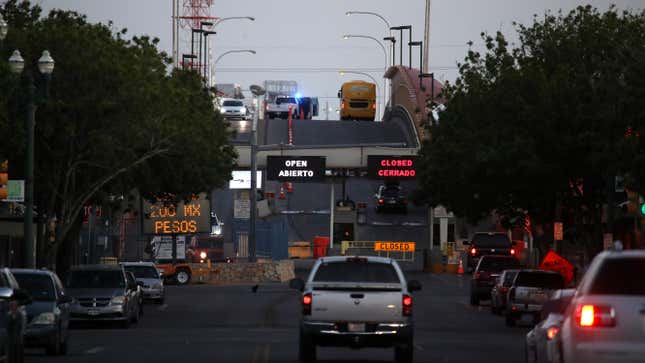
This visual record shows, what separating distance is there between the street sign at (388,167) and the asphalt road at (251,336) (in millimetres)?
25087

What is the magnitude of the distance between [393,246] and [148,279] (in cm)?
3664

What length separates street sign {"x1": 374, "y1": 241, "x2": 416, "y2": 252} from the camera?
83.6 m

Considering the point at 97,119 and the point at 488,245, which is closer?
the point at 97,119

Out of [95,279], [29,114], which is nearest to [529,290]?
[95,279]

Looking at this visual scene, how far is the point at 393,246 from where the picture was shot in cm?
8438

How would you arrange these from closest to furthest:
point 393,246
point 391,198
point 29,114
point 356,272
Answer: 1. point 356,272
2. point 29,114
3. point 393,246
4. point 391,198

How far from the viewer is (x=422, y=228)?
333 ft

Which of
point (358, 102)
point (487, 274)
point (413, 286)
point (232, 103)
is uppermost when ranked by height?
point (358, 102)

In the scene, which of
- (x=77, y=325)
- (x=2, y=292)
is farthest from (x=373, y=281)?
(x=77, y=325)

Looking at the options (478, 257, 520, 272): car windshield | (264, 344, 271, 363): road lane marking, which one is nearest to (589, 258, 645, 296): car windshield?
(264, 344, 271, 363): road lane marking

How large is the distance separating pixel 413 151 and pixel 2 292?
67428 millimetres

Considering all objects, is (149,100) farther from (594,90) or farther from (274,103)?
(274,103)

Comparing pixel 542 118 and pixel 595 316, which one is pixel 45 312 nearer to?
pixel 595 316

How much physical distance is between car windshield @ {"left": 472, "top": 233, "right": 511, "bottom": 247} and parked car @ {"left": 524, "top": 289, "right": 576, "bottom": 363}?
191ft
